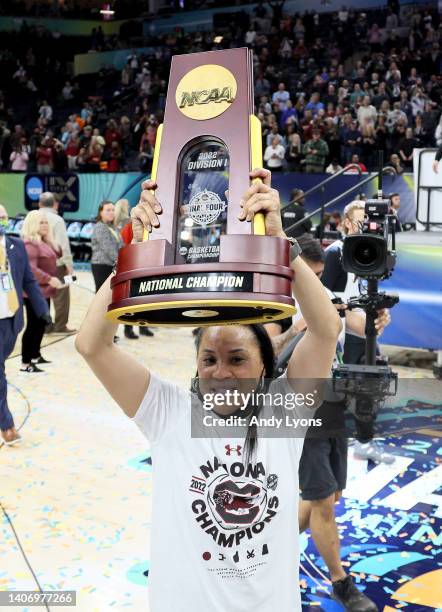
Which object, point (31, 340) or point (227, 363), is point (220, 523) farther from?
point (31, 340)

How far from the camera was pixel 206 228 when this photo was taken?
72.3 inches

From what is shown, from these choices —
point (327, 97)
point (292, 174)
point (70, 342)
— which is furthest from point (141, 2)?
point (70, 342)

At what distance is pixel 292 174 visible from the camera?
12.8 meters

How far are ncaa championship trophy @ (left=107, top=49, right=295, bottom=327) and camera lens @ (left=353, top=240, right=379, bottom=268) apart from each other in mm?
1908

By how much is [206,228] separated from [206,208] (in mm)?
53

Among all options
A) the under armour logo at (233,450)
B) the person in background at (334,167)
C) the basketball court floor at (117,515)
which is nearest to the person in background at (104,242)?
the basketball court floor at (117,515)

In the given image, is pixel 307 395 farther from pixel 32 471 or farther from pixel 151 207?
pixel 32 471

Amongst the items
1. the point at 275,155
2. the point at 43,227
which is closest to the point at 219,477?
the point at 43,227

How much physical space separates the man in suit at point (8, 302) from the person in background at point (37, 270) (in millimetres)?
1670

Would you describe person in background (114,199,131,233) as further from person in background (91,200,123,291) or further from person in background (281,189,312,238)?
person in background (281,189,312,238)

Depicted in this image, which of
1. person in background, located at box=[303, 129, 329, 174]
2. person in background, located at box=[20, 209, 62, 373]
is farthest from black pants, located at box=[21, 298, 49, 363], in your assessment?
person in background, located at box=[303, 129, 329, 174]

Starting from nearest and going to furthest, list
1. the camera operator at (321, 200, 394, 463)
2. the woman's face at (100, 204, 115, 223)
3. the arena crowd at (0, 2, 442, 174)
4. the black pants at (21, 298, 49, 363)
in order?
the camera operator at (321, 200, 394, 463)
the black pants at (21, 298, 49, 363)
the woman's face at (100, 204, 115, 223)
the arena crowd at (0, 2, 442, 174)

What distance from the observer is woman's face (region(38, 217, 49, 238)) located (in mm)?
7938

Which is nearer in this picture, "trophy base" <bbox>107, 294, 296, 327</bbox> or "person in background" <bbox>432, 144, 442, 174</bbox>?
"trophy base" <bbox>107, 294, 296, 327</bbox>
